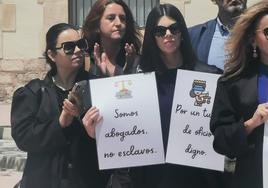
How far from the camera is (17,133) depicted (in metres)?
3.57

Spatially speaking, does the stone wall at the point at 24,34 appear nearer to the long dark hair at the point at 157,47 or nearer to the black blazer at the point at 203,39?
the black blazer at the point at 203,39

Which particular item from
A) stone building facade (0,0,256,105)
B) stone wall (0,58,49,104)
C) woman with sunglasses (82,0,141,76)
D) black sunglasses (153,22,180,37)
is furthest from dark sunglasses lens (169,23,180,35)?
stone wall (0,58,49,104)

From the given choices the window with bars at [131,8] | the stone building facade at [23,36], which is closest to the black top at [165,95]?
the stone building facade at [23,36]

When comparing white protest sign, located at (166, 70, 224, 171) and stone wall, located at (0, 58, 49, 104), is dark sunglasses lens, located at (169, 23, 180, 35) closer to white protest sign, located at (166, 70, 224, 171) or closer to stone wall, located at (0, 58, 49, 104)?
white protest sign, located at (166, 70, 224, 171)

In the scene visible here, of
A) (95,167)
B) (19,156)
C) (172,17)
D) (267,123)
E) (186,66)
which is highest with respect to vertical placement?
(172,17)

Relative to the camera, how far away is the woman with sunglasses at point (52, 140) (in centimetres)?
351

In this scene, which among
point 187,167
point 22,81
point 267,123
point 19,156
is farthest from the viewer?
point 22,81

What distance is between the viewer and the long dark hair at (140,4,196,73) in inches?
138

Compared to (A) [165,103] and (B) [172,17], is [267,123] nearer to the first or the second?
(A) [165,103]

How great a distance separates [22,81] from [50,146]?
311 inches

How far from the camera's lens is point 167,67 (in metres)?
3.54

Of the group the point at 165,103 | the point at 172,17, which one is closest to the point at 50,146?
the point at 165,103

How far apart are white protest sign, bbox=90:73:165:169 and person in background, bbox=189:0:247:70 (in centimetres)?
77

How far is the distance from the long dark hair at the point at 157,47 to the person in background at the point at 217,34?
0.55 m
